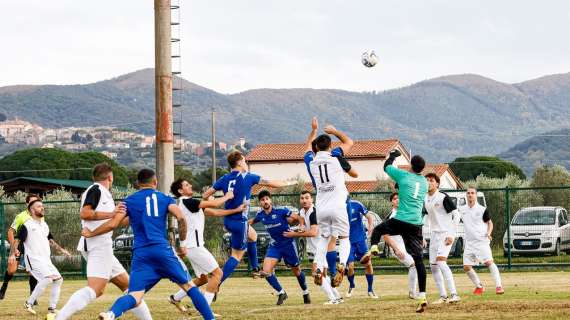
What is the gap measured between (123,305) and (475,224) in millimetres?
10163

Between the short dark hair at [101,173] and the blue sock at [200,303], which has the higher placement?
the short dark hair at [101,173]

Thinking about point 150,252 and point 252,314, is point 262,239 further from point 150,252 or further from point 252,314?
point 150,252

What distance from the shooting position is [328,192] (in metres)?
16.3

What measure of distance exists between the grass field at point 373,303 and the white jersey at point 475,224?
1.06m

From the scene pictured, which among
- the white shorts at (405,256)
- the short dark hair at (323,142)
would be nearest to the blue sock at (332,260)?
the white shorts at (405,256)

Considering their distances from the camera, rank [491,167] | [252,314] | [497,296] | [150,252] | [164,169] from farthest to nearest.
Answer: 1. [491,167]
2. [164,169]
3. [497,296]
4. [252,314]
5. [150,252]

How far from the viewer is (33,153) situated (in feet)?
393

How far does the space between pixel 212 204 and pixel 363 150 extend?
77.4 metres

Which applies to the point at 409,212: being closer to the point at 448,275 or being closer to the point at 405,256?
the point at 448,275

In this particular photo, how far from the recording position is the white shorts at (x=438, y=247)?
1687 cm

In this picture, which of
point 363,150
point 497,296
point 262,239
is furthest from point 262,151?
point 497,296

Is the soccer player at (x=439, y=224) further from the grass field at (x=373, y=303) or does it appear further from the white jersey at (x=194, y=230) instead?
the white jersey at (x=194, y=230)

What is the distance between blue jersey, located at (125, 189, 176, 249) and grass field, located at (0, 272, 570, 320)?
346cm

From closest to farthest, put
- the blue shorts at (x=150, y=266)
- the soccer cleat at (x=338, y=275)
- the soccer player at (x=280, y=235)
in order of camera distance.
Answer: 1. the blue shorts at (x=150, y=266)
2. the soccer cleat at (x=338, y=275)
3. the soccer player at (x=280, y=235)
